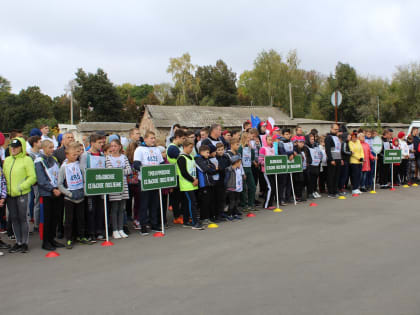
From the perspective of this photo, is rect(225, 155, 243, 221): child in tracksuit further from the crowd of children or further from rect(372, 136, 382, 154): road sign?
rect(372, 136, 382, 154): road sign

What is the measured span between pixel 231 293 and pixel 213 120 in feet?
137

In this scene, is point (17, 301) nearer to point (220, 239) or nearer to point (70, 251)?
point (70, 251)

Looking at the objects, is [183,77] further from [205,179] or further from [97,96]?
[205,179]

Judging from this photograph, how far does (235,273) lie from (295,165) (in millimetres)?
5895

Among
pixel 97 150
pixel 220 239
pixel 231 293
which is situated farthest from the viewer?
pixel 97 150

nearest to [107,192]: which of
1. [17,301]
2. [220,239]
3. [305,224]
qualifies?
[220,239]

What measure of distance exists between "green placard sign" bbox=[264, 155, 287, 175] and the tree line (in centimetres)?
5042

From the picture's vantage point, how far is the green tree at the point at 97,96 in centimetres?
6681

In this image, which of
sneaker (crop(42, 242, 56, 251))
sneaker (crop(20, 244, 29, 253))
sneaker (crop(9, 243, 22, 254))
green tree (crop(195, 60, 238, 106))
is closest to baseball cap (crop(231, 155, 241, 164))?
sneaker (crop(42, 242, 56, 251))

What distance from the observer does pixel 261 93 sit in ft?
211

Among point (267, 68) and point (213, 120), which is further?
point (267, 68)

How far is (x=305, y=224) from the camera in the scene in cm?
767

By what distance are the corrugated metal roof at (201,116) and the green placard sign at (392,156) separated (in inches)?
1192

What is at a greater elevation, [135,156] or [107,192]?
[135,156]
